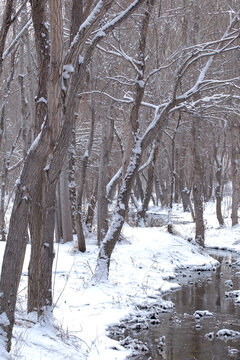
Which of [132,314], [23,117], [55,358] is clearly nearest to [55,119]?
[55,358]

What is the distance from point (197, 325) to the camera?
6922mm

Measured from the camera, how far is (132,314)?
730 centimetres

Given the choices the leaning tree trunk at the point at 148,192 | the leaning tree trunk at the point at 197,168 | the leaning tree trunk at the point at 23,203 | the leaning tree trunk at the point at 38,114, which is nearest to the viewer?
the leaning tree trunk at the point at 23,203

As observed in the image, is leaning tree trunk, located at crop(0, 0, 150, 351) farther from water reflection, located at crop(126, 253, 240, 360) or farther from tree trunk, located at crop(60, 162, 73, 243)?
tree trunk, located at crop(60, 162, 73, 243)

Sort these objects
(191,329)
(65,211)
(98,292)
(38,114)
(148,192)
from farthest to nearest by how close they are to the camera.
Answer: (148,192), (65,211), (98,292), (191,329), (38,114)

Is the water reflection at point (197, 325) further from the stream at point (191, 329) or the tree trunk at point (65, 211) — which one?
the tree trunk at point (65, 211)

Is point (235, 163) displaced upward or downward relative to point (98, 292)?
upward

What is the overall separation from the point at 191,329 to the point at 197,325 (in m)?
0.18

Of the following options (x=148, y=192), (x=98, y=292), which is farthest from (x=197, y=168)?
(x=98, y=292)

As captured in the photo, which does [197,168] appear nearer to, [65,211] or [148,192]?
[148,192]

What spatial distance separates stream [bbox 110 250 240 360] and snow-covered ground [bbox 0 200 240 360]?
325 millimetres

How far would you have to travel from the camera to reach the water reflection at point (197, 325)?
5738 mm

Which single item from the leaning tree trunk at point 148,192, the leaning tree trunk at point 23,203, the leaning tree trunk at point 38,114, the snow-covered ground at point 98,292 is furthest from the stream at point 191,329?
the leaning tree trunk at point 148,192

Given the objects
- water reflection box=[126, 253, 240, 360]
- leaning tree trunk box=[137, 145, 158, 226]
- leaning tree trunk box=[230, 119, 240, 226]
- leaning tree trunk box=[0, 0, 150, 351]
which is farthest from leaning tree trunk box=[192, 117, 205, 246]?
leaning tree trunk box=[0, 0, 150, 351]
